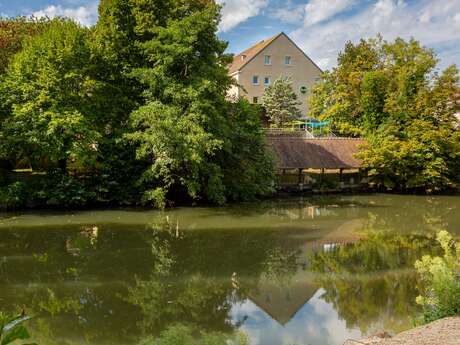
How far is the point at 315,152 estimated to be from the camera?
94.4 ft

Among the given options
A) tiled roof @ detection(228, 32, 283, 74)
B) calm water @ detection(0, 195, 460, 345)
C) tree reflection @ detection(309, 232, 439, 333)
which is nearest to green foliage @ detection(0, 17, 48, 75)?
calm water @ detection(0, 195, 460, 345)

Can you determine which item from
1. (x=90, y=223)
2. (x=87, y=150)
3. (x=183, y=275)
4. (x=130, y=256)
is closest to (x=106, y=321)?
(x=183, y=275)

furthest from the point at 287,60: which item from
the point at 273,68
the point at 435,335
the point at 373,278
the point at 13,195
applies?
the point at 435,335

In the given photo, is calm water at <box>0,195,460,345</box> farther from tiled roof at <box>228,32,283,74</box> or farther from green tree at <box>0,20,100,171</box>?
tiled roof at <box>228,32,283,74</box>

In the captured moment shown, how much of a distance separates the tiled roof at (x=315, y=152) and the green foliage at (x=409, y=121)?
1.20 meters

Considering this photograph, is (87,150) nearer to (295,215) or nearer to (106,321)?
(295,215)

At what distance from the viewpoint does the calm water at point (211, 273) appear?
28.5 feet

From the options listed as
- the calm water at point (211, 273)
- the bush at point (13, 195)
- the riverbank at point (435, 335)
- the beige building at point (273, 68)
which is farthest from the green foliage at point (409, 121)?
the riverbank at point (435, 335)

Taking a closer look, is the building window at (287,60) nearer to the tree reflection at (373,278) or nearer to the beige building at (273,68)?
the beige building at (273,68)

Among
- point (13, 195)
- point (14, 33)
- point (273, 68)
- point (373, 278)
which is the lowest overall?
point (373, 278)

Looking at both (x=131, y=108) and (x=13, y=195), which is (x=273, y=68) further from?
(x=13, y=195)

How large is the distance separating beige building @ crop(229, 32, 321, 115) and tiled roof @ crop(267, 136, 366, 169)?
1319cm

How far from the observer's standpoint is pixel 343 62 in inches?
1449

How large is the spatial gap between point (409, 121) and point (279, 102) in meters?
13.7
